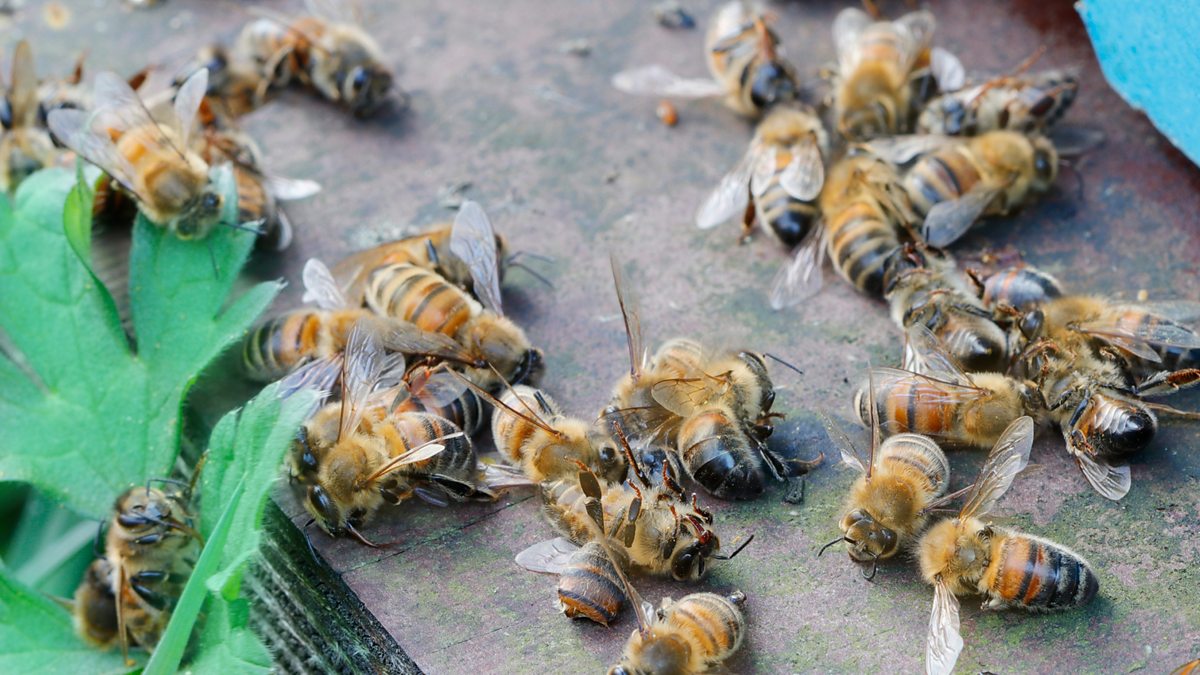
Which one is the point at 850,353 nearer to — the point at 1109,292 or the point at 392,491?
the point at 1109,292

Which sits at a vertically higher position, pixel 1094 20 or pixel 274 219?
pixel 1094 20

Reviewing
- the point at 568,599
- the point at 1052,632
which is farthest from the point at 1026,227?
the point at 568,599

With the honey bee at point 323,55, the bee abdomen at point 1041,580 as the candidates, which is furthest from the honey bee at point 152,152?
the bee abdomen at point 1041,580

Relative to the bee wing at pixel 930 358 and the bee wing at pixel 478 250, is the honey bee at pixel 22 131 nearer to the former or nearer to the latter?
the bee wing at pixel 478 250

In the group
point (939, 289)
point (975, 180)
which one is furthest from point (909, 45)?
point (939, 289)

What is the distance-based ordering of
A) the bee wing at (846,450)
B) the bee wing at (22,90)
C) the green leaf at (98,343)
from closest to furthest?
the bee wing at (846,450), the green leaf at (98,343), the bee wing at (22,90)

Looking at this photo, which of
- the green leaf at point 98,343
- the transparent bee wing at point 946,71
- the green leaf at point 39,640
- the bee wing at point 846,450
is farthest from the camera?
the transparent bee wing at point 946,71
